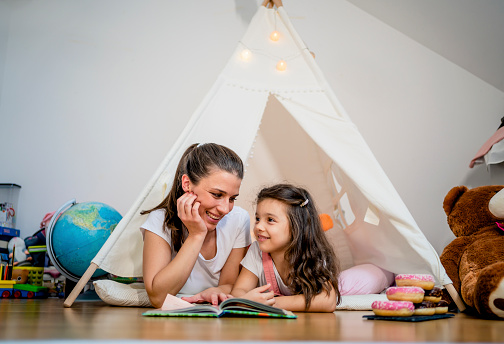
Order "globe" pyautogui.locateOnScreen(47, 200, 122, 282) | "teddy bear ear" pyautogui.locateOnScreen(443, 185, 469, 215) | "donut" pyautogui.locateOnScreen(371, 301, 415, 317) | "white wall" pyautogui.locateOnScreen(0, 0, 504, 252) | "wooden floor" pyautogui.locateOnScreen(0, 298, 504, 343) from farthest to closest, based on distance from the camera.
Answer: "white wall" pyautogui.locateOnScreen(0, 0, 504, 252), "globe" pyautogui.locateOnScreen(47, 200, 122, 282), "teddy bear ear" pyautogui.locateOnScreen(443, 185, 469, 215), "donut" pyautogui.locateOnScreen(371, 301, 415, 317), "wooden floor" pyautogui.locateOnScreen(0, 298, 504, 343)

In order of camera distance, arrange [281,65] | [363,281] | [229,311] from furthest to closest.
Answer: [281,65], [363,281], [229,311]

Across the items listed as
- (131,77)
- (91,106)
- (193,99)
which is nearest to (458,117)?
(193,99)

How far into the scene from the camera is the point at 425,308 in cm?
160

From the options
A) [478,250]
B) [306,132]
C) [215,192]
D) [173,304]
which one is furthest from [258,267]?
[478,250]

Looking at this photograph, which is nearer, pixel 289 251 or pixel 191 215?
pixel 191 215

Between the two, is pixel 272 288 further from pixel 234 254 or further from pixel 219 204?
pixel 219 204

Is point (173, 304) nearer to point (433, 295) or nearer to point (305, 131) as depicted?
point (433, 295)

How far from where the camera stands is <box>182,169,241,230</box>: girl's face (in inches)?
70.0

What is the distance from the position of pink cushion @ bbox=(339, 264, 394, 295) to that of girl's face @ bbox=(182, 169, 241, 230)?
787 millimetres

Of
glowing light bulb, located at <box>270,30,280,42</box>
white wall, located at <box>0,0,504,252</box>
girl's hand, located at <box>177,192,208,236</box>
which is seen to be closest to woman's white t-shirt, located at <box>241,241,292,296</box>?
girl's hand, located at <box>177,192,208,236</box>

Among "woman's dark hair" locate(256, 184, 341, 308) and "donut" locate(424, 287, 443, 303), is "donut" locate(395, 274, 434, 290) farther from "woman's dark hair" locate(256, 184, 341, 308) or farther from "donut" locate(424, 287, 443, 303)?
"woman's dark hair" locate(256, 184, 341, 308)

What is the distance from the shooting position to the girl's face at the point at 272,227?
1.89m

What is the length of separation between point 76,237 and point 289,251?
3.88 ft

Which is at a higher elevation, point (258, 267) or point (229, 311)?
point (258, 267)
